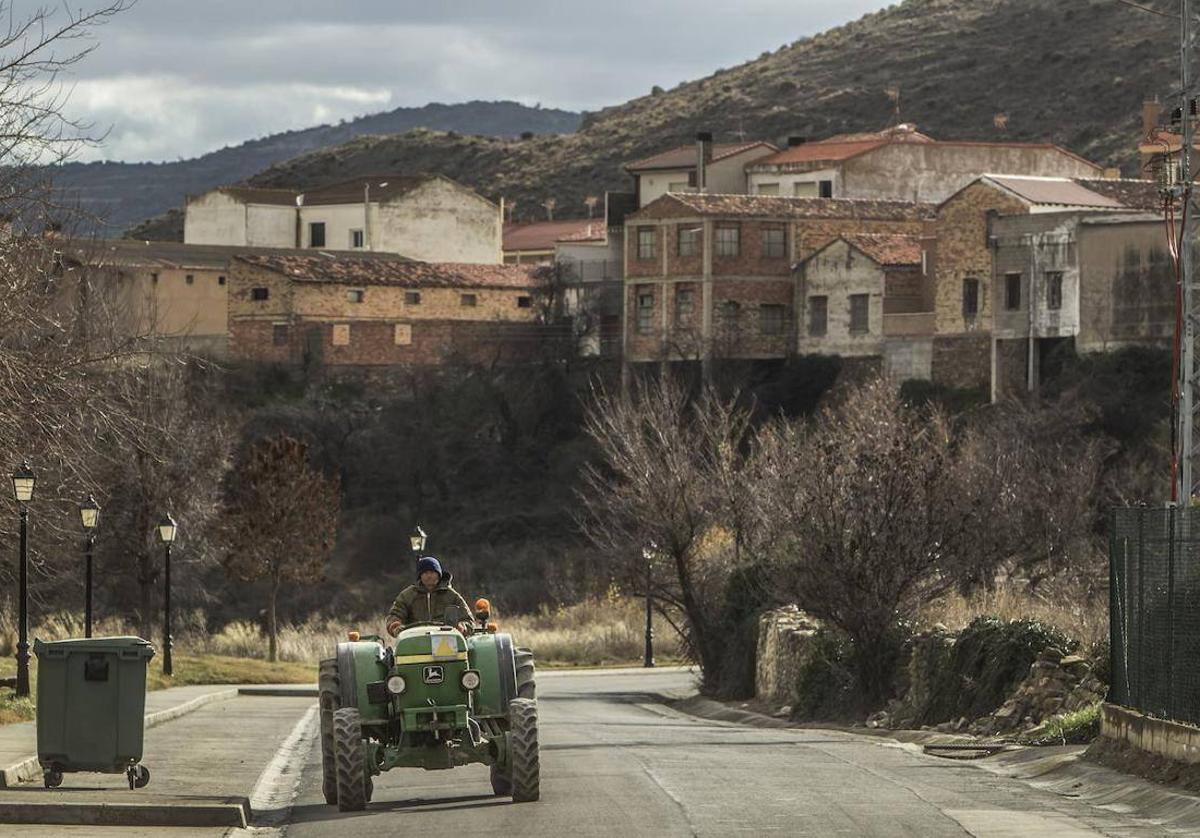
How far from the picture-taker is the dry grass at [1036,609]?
96.0ft

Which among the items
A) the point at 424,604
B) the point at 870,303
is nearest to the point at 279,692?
the point at 424,604

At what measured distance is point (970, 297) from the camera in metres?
76.1

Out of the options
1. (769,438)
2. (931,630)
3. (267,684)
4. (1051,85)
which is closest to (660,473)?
(769,438)

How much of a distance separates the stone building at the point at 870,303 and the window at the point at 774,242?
1.88 m

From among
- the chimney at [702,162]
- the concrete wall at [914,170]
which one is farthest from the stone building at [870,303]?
the chimney at [702,162]

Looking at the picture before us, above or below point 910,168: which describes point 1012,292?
below

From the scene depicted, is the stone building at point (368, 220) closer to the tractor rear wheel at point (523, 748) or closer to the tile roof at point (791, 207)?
the tile roof at point (791, 207)

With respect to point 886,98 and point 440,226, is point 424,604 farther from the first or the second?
point 886,98

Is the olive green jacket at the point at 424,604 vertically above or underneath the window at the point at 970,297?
underneath

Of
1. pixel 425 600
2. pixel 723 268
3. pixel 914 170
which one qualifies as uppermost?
pixel 914 170

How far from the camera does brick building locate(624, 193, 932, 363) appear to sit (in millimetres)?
86375

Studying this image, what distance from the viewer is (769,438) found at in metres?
50.6

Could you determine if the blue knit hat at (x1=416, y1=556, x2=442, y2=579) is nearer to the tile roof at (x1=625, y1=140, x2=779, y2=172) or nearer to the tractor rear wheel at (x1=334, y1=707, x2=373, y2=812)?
the tractor rear wheel at (x1=334, y1=707, x2=373, y2=812)

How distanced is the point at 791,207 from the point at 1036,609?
55.7 meters
